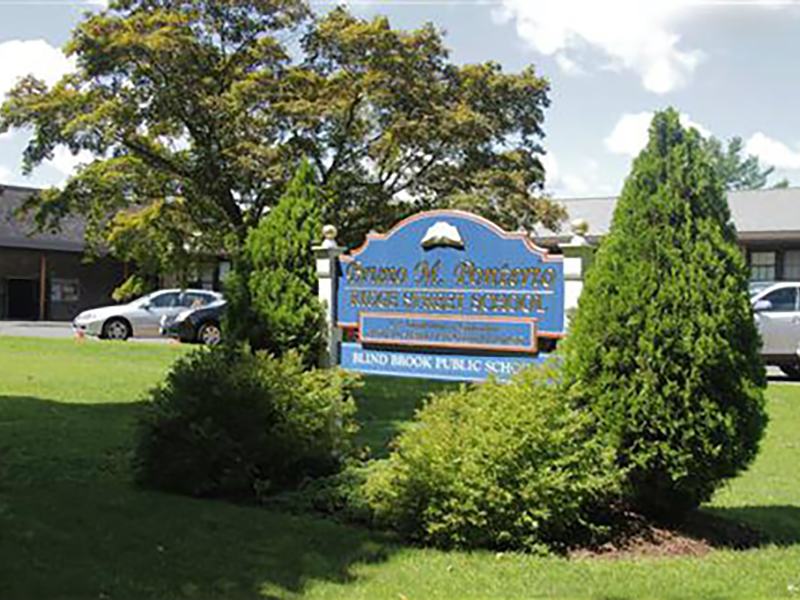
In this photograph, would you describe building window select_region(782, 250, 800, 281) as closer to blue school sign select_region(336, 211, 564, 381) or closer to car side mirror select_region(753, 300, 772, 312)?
car side mirror select_region(753, 300, 772, 312)

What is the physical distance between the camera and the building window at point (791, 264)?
35.0 m

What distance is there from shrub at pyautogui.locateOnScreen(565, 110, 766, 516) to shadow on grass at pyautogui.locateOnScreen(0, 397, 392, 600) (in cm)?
170

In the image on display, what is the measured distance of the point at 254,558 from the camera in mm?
5727

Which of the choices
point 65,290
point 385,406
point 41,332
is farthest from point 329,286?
point 65,290

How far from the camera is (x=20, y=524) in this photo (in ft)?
19.5

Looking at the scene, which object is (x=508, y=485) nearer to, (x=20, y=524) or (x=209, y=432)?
(x=209, y=432)

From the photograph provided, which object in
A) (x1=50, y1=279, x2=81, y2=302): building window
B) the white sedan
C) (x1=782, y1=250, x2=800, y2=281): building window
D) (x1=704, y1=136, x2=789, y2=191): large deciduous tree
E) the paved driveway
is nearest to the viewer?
the white sedan

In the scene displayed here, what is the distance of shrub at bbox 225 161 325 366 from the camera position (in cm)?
833

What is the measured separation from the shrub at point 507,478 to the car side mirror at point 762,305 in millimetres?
10657

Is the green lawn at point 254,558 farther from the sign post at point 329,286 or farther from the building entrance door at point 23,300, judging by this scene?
the building entrance door at point 23,300

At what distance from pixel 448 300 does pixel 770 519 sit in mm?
2768

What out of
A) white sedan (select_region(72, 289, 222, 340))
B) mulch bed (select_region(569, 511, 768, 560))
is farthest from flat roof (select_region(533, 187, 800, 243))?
mulch bed (select_region(569, 511, 768, 560))

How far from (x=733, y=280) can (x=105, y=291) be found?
44.3 meters

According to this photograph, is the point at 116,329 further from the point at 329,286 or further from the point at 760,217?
the point at 760,217
